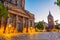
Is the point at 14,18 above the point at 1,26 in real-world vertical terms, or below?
above

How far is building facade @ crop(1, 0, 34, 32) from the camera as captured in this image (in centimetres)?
4063

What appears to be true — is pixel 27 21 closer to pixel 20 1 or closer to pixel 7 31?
pixel 20 1

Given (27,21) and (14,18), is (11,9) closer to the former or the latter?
(14,18)

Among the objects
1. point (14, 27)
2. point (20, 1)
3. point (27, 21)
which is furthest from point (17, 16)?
point (20, 1)

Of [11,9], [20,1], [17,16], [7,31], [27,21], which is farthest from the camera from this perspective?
[20,1]

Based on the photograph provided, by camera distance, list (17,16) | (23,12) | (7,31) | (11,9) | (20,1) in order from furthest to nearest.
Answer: (20,1) < (23,12) < (17,16) < (11,9) < (7,31)

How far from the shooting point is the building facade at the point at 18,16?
40631 millimetres

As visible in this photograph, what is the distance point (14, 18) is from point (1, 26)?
690 centimetres

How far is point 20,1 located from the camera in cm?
5506

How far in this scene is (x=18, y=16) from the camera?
45.3m

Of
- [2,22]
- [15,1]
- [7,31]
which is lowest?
[7,31]

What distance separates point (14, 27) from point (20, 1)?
16601mm

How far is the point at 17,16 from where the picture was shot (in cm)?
4397

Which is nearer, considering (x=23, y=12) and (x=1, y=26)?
(x=1, y=26)
